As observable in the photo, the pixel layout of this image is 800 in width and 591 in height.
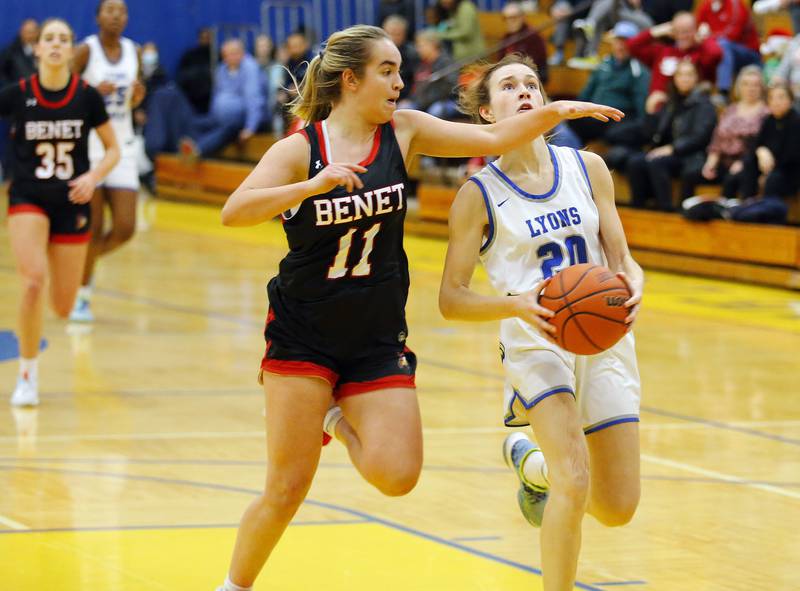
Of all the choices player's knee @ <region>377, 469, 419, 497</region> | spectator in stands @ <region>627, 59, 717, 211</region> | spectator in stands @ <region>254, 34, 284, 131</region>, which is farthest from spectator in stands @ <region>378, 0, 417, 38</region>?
player's knee @ <region>377, 469, 419, 497</region>

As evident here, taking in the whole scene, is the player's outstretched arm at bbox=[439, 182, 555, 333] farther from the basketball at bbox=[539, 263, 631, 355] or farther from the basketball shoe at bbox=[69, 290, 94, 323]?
the basketball shoe at bbox=[69, 290, 94, 323]

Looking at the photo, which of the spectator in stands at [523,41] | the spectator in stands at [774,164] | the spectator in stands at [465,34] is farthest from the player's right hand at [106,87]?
the spectator in stands at [465,34]

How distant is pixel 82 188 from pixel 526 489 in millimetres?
4144

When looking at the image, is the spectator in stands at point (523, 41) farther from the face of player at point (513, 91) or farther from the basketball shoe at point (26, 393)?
the face of player at point (513, 91)

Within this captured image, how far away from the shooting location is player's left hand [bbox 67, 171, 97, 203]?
8.69 m

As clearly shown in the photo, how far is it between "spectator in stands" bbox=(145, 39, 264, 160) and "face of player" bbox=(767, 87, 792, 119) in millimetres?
9854

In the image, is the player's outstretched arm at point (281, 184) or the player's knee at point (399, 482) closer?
the player's outstretched arm at point (281, 184)

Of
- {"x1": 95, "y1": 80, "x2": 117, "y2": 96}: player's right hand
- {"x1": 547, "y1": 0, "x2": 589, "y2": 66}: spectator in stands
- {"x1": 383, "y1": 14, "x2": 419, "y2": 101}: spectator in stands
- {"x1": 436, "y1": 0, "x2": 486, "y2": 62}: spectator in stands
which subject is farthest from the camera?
{"x1": 436, "y1": 0, "x2": 486, "y2": 62}: spectator in stands

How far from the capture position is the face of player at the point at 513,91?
5.01m

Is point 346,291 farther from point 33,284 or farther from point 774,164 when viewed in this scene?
point 774,164

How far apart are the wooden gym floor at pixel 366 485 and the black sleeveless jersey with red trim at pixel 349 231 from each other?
3.93ft

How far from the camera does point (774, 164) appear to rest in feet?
44.1

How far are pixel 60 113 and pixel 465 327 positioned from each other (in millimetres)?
4015

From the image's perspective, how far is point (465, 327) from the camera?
38.6 feet
